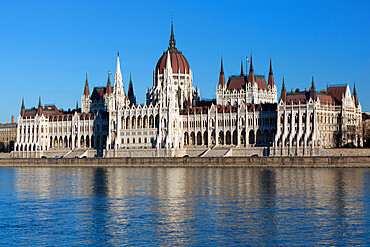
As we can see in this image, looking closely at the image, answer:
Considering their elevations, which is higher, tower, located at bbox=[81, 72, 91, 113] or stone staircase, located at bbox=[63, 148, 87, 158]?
tower, located at bbox=[81, 72, 91, 113]

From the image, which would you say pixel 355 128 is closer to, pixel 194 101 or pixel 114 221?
pixel 194 101

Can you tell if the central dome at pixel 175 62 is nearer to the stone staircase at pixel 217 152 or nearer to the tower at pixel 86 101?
the tower at pixel 86 101

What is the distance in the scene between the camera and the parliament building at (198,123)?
12050 cm

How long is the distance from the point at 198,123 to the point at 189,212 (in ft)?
276

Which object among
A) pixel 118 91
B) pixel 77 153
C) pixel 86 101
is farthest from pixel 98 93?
pixel 77 153

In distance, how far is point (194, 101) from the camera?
156125 millimetres

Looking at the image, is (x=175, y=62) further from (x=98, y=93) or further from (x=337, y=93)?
(x=337, y=93)

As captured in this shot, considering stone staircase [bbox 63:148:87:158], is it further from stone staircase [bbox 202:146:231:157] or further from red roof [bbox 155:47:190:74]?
stone staircase [bbox 202:146:231:157]

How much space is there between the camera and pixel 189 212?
50.8 m

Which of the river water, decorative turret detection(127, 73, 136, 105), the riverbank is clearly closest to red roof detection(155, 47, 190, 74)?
decorative turret detection(127, 73, 136, 105)

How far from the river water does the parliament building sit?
41600 mm

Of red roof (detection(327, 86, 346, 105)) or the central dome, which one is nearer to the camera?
red roof (detection(327, 86, 346, 105))

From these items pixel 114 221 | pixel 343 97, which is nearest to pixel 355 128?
pixel 343 97

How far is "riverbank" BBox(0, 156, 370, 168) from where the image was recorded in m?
99.7
